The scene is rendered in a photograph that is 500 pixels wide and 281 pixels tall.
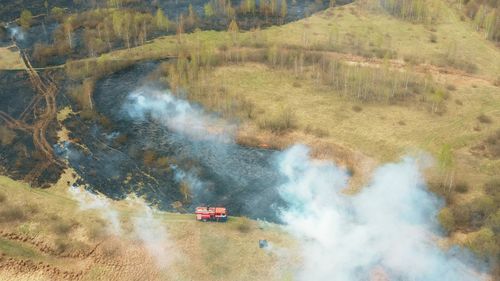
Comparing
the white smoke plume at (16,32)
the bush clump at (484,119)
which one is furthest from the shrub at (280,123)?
the white smoke plume at (16,32)

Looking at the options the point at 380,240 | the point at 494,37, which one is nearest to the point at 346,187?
the point at 380,240

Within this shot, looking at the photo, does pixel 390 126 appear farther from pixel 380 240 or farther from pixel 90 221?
pixel 90 221

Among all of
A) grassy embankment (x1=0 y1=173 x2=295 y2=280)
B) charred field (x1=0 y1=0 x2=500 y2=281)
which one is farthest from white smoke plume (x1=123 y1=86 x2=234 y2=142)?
grassy embankment (x1=0 y1=173 x2=295 y2=280)

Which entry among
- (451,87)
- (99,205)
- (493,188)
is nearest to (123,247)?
(99,205)

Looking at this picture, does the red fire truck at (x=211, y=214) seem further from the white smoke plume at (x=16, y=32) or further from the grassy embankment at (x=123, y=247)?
the white smoke plume at (x=16, y=32)

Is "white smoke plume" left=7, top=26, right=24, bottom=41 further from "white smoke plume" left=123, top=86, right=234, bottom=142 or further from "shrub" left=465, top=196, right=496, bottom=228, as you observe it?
"shrub" left=465, top=196, right=496, bottom=228

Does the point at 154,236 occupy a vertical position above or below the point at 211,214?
below

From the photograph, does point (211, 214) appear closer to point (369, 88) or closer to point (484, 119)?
point (369, 88)
